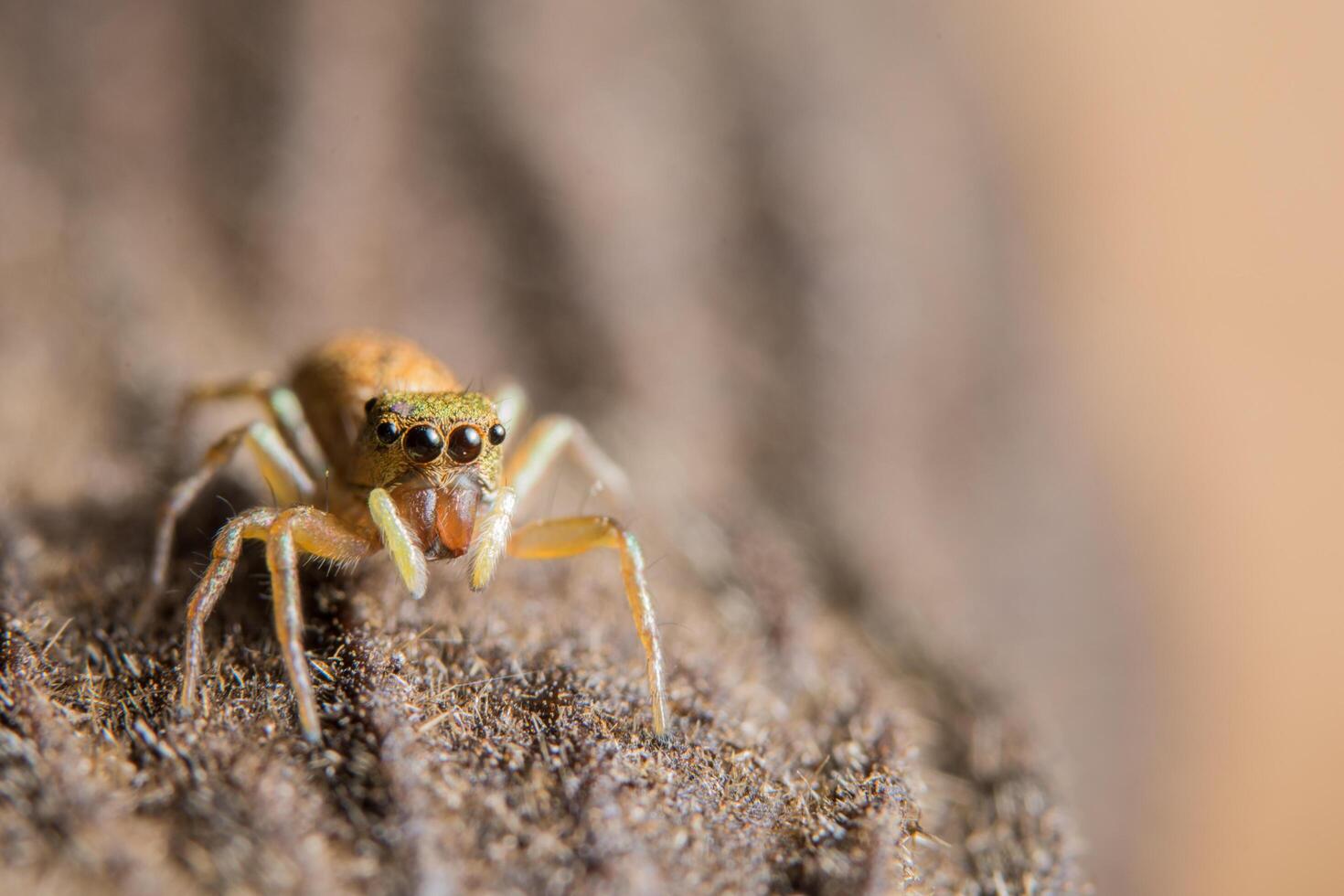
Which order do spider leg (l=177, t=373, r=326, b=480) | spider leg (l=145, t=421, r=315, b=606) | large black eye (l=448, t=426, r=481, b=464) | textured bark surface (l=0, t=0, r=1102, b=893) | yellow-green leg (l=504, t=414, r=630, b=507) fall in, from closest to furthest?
textured bark surface (l=0, t=0, r=1102, b=893) < spider leg (l=145, t=421, r=315, b=606) < large black eye (l=448, t=426, r=481, b=464) < spider leg (l=177, t=373, r=326, b=480) < yellow-green leg (l=504, t=414, r=630, b=507)

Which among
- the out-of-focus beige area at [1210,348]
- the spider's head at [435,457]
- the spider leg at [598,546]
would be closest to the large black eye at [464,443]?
the spider's head at [435,457]

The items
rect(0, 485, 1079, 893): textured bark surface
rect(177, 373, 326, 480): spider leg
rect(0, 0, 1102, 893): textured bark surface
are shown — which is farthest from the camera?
rect(177, 373, 326, 480): spider leg

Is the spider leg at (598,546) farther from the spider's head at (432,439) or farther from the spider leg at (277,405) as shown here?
the spider leg at (277,405)

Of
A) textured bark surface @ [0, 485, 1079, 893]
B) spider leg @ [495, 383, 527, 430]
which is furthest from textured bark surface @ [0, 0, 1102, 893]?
→ spider leg @ [495, 383, 527, 430]

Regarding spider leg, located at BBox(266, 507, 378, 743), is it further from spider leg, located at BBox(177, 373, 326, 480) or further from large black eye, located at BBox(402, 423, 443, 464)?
spider leg, located at BBox(177, 373, 326, 480)

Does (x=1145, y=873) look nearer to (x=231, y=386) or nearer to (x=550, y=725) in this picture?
(x=550, y=725)

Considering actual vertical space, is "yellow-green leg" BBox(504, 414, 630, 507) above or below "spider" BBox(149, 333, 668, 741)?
below
